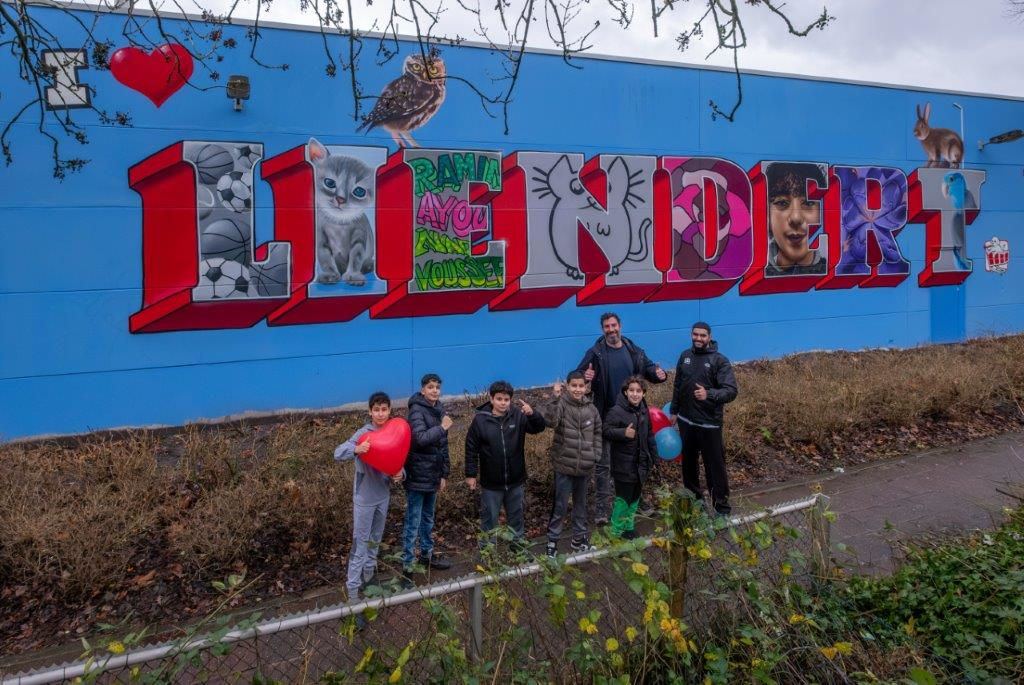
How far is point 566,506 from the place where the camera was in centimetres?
623

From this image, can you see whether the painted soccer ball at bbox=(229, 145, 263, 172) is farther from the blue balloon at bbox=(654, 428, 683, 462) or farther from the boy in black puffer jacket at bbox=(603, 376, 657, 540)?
the blue balloon at bbox=(654, 428, 683, 462)

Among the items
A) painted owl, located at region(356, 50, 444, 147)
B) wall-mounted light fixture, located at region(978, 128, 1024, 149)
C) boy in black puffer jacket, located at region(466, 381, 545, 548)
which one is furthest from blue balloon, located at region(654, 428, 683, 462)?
wall-mounted light fixture, located at region(978, 128, 1024, 149)

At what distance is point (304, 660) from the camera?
2.90 metres

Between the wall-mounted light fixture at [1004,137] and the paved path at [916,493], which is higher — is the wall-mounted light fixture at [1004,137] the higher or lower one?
the higher one

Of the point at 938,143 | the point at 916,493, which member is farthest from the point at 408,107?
the point at 938,143

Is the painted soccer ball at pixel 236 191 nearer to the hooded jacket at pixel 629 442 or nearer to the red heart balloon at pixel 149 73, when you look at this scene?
the red heart balloon at pixel 149 73

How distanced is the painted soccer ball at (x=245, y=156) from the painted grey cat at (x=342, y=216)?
66 cm

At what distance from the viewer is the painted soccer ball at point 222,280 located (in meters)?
9.38

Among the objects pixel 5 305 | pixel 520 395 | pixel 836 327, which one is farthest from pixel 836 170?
pixel 5 305

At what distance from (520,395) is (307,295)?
3197mm

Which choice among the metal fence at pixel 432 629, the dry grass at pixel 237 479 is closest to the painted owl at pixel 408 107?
the dry grass at pixel 237 479

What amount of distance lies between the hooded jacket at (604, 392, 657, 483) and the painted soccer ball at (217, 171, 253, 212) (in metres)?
5.59

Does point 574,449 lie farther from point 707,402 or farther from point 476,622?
point 476,622

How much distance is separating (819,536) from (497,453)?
8.18 feet
